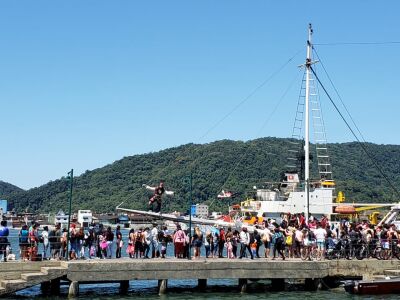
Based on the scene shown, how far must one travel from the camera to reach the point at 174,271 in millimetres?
26359

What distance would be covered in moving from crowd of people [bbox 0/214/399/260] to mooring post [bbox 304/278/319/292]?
124 centimetres

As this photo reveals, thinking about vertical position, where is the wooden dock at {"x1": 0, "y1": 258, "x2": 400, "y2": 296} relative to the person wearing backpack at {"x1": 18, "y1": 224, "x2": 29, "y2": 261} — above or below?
below

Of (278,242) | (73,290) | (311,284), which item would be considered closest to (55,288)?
(73,290)

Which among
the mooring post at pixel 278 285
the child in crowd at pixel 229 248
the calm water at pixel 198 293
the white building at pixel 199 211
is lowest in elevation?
the calm water at pixel 198 293

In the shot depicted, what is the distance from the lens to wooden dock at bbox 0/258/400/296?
24844mm

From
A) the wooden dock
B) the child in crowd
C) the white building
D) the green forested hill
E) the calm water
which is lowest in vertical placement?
the calm water

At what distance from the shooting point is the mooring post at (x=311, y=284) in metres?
28.9

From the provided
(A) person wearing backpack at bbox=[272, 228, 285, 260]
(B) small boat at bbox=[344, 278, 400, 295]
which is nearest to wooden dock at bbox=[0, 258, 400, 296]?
(A) person wearing backpack at bbox=[272, 228, 285, 260]

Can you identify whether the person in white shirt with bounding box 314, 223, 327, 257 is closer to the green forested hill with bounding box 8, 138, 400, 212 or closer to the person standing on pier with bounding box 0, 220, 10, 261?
the person standing on pier with bounding box 0, 220, 10, 261

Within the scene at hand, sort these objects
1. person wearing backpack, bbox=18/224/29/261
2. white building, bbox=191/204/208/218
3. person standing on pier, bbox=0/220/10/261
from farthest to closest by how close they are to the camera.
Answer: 1. white building, bbox=191/204/208/218
2. person wearing backpack, bbox=18/224/29/261
3. person standing on pier, bbox=0/220/10/261

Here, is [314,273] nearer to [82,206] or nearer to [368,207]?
[368,207]

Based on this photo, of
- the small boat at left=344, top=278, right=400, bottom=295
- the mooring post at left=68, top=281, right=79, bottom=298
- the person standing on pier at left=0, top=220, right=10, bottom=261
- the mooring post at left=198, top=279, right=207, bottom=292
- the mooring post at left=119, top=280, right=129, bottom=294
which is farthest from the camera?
the mooring post at left=198, top=279, right=207, bottom=292

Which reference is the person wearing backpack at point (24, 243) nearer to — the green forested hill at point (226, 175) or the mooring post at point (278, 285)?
the mooring post at point (278, 285)

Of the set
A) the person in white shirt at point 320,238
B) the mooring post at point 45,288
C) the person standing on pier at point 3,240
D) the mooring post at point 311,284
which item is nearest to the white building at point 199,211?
the mooring post at point 311,284
